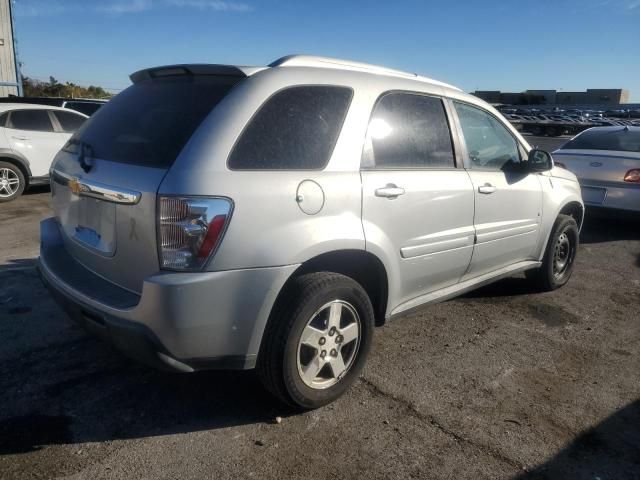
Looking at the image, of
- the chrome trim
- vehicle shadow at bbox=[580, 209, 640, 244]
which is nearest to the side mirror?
the chrome trim

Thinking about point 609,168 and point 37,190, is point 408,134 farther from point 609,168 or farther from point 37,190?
point 37,190

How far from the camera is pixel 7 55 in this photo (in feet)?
57.4

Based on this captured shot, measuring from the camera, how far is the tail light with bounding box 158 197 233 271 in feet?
7.73

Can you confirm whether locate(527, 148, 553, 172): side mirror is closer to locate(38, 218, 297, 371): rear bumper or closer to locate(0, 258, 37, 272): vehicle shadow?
locate(38, 218, 297, 371): rear bumper

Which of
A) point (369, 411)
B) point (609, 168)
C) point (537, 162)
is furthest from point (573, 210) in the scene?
point (369, 411)

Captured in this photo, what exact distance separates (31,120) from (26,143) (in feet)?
1.64

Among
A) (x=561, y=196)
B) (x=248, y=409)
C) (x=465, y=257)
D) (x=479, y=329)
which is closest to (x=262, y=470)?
(x=248, y=409)

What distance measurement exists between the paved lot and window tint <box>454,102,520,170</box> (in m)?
1.29

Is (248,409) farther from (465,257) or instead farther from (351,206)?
(465,257)

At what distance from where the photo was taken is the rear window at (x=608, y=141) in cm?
762

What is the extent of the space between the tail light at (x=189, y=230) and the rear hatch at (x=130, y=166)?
6 centimetres

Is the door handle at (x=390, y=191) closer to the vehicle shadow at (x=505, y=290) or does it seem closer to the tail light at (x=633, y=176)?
the vehicle shadow at (x=505, y=290)

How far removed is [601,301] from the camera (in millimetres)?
4949

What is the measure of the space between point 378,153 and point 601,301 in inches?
122
